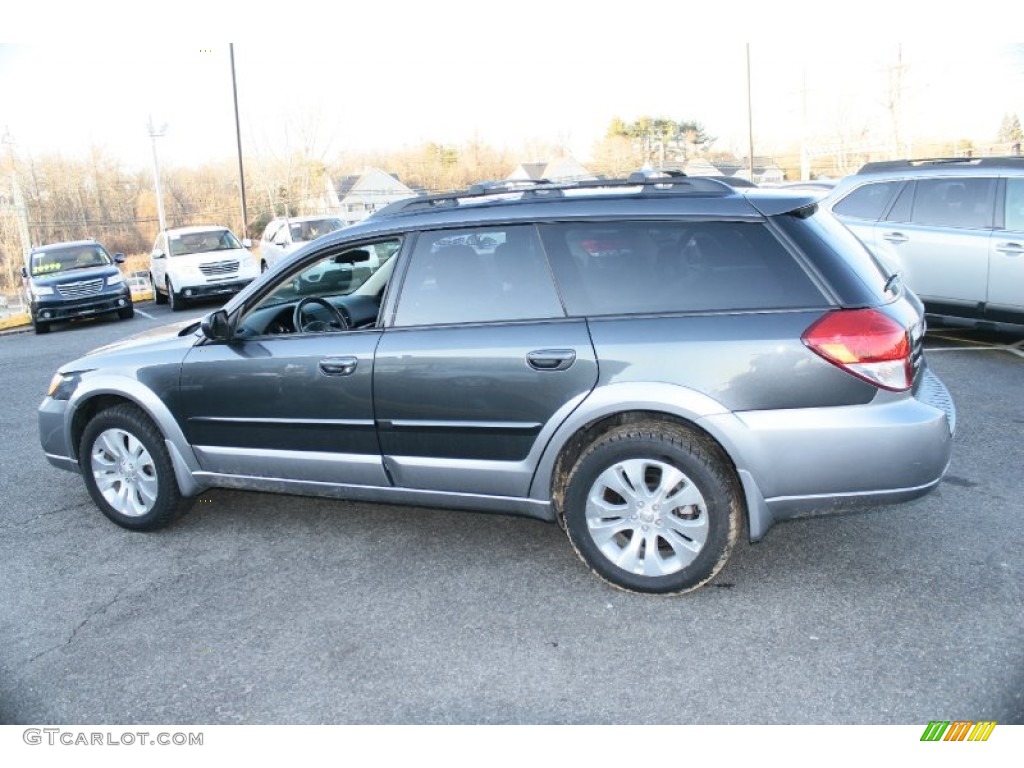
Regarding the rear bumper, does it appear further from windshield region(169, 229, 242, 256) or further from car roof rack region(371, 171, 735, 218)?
windshield region(169, 229, 242, 256)

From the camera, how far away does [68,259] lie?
16.9m

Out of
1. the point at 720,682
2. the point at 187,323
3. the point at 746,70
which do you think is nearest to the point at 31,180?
the point at 746,70

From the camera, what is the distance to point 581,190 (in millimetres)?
4168

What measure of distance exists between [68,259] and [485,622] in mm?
16078

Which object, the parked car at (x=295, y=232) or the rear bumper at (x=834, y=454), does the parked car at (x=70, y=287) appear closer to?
the parked car at (x=295, y=232)

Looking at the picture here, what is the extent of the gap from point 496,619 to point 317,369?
146cm

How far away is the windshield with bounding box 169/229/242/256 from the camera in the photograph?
59.7ft

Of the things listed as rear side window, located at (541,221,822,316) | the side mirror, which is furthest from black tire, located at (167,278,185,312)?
rear side window, located at (541,221,822,316)

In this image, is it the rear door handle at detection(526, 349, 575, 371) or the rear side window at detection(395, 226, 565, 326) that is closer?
the rear door handle at detection(526, 349, 575, 371)

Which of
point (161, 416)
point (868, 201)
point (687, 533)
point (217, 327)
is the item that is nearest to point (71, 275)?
point (161, 416)

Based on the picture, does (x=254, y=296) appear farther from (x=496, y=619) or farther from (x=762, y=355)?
(x=762, y=355)

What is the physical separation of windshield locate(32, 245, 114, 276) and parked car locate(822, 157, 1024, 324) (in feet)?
46.0

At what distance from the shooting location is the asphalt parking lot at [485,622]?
3031mm

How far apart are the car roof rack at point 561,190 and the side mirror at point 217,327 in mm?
932
